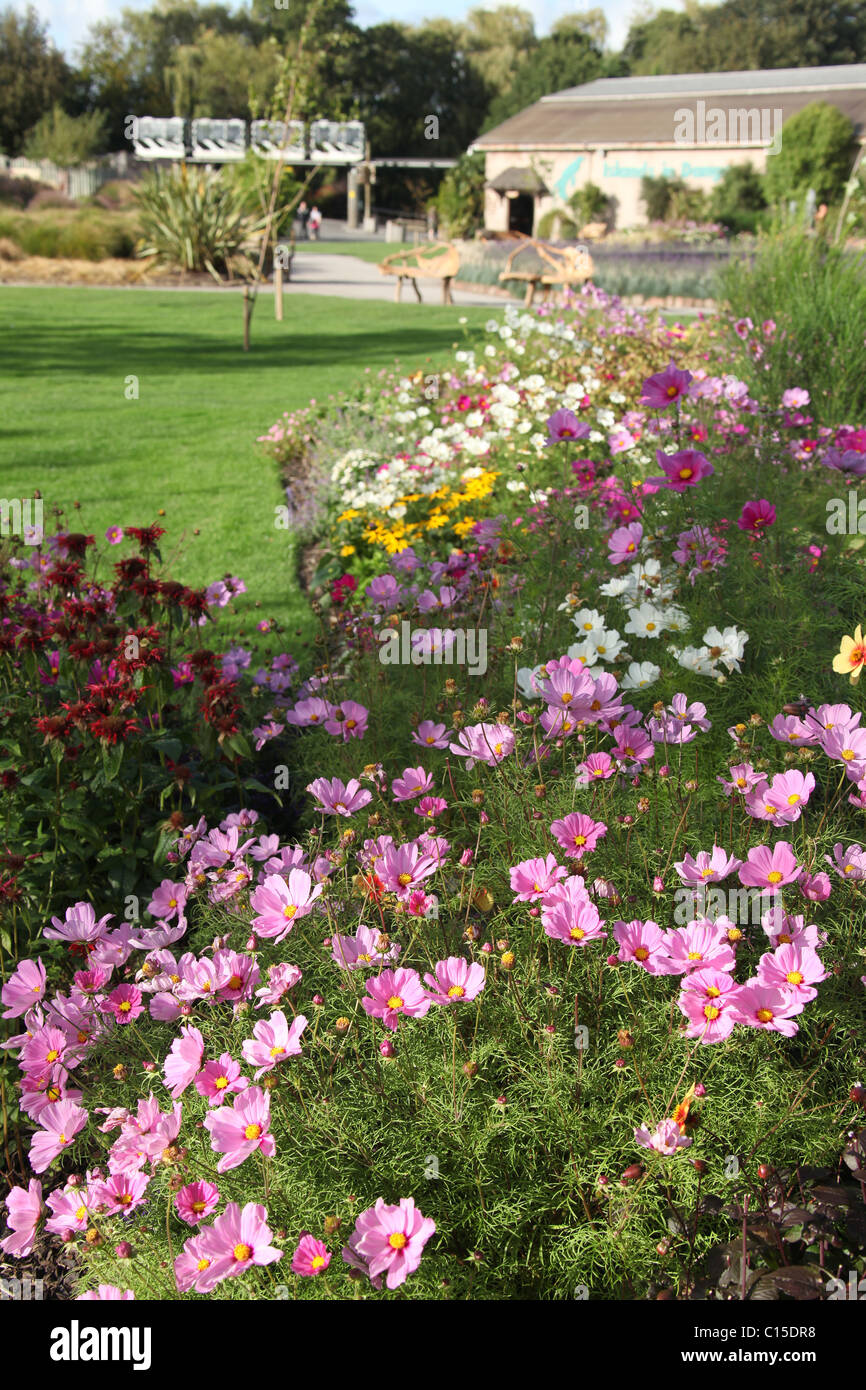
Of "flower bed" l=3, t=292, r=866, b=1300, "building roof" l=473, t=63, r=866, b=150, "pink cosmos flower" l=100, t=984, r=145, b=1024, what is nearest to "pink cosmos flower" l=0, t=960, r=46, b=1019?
"flower bed" l=3, t=292, r=866, b=1300

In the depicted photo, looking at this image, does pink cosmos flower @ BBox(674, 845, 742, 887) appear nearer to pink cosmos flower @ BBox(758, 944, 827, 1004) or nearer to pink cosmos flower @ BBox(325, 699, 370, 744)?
pink cosmos flower @ BBox(758, 944, 827, 1004)

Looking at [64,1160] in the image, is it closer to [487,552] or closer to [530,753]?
[530,753]

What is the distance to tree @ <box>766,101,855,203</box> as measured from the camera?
81.6 ft

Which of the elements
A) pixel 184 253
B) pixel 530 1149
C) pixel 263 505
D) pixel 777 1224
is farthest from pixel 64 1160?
pixel 184 253

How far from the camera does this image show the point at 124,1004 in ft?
5.56

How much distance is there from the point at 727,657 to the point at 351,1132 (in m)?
1.26

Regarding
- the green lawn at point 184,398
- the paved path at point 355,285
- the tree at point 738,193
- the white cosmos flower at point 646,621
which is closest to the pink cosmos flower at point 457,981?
the white cosmos flower at point 646,621

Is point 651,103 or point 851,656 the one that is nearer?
point 851,656

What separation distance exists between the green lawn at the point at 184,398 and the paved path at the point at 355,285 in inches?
66.0

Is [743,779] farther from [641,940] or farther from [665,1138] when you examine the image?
[665,1138]

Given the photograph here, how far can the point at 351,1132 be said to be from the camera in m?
1.52

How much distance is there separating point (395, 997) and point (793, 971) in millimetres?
554

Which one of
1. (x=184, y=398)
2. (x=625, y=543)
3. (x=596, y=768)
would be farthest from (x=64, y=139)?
(x=596, y=768)

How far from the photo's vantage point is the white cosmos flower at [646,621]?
242 centimetres
